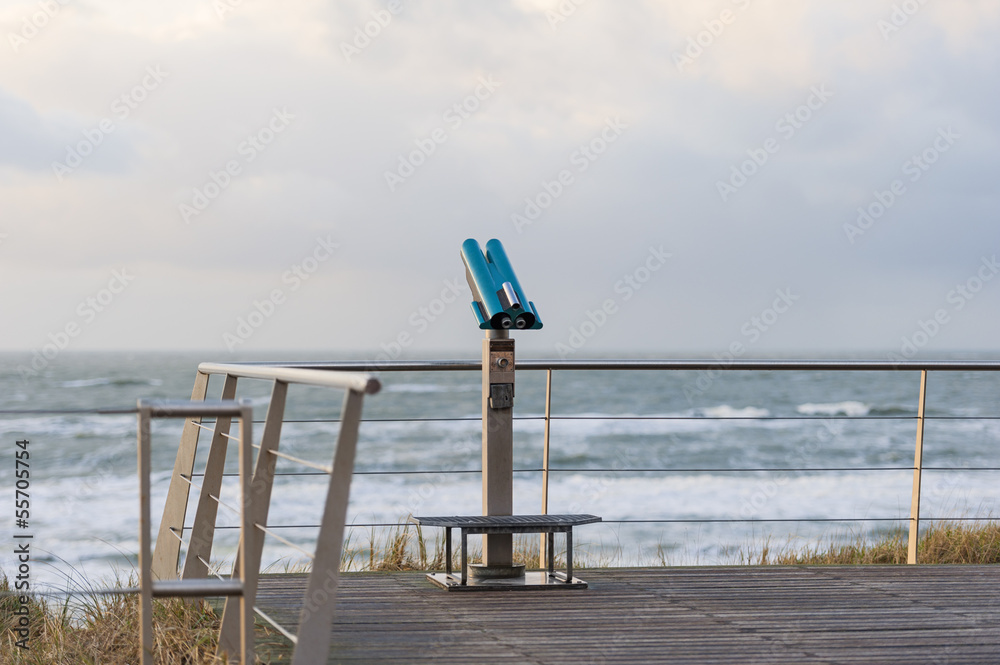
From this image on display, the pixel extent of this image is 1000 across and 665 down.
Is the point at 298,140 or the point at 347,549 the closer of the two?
the point at 347,549

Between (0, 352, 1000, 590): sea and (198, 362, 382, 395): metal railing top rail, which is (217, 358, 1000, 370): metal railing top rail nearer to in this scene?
(198, 362, 382, 395): metal railing top rail

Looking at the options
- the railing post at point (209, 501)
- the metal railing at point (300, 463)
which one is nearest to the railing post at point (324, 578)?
the metal railing at point (300, 463)

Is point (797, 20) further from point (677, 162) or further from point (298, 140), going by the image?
point (298, 140)

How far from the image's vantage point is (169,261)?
26.3m

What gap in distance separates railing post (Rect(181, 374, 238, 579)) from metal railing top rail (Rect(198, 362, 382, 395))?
0.12 metres

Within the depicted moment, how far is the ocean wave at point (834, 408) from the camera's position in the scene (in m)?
25.9

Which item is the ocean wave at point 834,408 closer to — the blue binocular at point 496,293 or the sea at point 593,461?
the sea at point 593,461

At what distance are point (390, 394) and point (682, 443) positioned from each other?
9053mm

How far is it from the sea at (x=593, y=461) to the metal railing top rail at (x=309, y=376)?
324 cm

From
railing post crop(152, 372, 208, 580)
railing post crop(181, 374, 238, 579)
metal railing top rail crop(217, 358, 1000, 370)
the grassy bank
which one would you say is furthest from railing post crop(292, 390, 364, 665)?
metal railing top rail crop(217, 358, 1000, 370)

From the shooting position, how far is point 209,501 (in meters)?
3.37

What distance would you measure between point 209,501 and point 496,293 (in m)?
1.45

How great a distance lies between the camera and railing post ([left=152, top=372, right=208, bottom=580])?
3816 mm

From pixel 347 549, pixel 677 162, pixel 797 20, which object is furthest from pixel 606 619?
pixel 677 162
